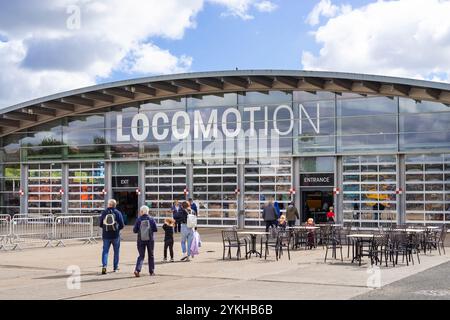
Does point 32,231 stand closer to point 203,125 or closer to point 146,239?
point 146,239

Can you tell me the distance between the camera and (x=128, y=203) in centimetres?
3662

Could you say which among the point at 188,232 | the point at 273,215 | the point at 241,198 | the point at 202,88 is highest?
the point at 202,88

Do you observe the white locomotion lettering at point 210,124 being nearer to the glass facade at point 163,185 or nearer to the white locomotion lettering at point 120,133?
the white locomotion lettering at point 120,133

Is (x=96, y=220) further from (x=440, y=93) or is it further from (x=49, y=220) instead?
(x=440, y=93)

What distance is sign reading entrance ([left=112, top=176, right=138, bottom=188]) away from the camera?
36.2 metres

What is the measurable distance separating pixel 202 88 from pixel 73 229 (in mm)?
11581

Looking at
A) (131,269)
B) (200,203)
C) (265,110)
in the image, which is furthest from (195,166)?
(131,269)

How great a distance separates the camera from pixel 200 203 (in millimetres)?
34438

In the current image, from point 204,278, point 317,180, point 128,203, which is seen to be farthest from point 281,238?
point 128,203

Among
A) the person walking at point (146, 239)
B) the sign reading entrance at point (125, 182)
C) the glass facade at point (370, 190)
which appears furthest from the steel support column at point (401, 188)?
the person walking at point (146, 239)

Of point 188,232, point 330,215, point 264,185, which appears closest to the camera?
point 188,232

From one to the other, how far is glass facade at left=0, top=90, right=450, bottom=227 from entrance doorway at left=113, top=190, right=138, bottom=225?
46cm

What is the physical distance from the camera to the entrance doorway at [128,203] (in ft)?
120
